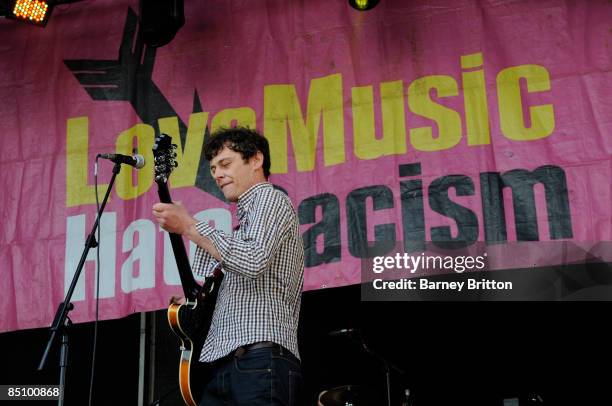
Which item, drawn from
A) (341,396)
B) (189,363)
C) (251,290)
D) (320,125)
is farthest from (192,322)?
(341,396)

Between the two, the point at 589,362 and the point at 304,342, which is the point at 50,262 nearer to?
the point at 304,342

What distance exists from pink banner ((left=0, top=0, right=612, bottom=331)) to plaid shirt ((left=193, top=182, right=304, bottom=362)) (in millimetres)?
1371

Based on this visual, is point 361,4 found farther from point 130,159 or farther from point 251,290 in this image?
point 251,290

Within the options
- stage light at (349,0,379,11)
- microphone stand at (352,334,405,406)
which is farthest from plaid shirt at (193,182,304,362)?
microphone stand at (352,334,405,406)

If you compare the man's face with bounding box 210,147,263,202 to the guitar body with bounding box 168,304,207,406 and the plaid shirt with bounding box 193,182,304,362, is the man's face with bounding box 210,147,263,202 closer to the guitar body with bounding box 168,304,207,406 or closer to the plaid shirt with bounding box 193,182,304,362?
the plaid shirt with bounding box 193,182,304,362

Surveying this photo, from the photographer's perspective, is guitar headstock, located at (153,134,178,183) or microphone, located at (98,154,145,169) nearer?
guitar headstock, located at (153,134,178,183)

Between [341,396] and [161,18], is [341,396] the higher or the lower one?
the lower one

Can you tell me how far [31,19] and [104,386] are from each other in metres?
2.71

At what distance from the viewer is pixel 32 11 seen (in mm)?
4344

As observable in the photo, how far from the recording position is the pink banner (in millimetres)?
3619

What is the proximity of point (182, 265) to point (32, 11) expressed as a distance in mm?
2420

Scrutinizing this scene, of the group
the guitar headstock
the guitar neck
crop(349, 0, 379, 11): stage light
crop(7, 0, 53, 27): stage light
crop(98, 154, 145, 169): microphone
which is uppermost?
crop(7, 0, 53, 27): stage light

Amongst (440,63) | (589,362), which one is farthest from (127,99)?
(589,362)

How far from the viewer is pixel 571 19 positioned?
3738mm
